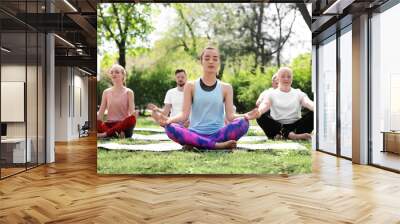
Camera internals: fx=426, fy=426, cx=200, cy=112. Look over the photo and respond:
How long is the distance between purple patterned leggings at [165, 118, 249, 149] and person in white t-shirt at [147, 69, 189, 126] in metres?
0.22

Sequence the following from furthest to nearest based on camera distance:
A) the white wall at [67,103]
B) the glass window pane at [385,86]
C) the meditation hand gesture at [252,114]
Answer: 1. the white wall at [67,103]
2. the glass window pane at [385,86]
3. the meditation hand gesture at [252,114]

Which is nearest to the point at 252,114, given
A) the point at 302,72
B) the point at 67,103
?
the point at 302,72

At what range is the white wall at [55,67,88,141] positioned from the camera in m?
15.4

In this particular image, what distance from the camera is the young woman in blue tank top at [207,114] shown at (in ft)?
21.5

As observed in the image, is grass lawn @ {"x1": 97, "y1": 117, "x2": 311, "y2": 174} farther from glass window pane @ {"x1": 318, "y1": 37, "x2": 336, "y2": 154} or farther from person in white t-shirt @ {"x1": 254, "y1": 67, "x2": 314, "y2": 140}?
glass window pane @ {"x1": 318, "y1": 37, "x2": 336, "y2": 154}

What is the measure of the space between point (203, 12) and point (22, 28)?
3.00 meters

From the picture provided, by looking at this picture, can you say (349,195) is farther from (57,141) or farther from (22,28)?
(57,141)

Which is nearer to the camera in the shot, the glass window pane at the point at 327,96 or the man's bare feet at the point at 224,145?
the man's bare feet at the point at 224,145

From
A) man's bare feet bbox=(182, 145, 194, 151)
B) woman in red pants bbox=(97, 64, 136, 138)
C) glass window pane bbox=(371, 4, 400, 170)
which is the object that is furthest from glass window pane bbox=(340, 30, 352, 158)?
woman in red pants bbox=(97, 64, 136, 138)

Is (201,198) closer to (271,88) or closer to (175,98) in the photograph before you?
(175,98)

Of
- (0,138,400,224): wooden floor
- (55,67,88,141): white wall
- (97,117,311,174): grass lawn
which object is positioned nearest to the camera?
(0,138,400,224): wooden floor

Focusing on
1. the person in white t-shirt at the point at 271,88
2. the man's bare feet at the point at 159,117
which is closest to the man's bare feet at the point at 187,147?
the man's bare feet at the point at 159,117

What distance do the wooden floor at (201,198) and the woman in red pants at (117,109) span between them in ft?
2.40

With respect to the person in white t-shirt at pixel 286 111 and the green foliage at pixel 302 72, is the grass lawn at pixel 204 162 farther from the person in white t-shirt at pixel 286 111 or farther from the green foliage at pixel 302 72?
the green foliage at pixel 302 72
